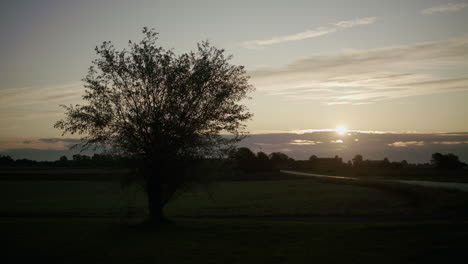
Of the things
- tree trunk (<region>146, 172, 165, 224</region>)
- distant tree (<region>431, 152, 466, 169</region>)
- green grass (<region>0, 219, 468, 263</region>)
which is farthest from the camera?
distant tree (<region>431, 152, 466, 169</region>)

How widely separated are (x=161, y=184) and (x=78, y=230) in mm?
5887

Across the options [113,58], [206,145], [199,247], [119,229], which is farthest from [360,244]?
[113,58]

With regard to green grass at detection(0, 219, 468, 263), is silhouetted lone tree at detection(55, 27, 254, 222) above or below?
above

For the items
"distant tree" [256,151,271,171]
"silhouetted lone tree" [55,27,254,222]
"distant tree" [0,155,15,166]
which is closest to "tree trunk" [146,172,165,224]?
"silhouetted lone tree" [55,27,254,222]

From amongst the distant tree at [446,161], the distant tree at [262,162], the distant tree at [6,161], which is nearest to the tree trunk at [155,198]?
the distant tree at [446,161]

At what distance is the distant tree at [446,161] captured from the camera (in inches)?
5053

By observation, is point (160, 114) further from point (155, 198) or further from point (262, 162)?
point (262, 162)

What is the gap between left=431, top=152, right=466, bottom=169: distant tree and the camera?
128350 mm

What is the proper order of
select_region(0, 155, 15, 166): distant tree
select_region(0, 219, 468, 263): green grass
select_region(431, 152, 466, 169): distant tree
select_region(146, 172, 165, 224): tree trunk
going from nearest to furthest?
select_region(0, 219, 468, 263): green grass → select_region(146, 172, 165, 224): tree trunk → select_region(431, 152, 466, 169): distant tree → select_region(0, 155, 15, 166): distant tree

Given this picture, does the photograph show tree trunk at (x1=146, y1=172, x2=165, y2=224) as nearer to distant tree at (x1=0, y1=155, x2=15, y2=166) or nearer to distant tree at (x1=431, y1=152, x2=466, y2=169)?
distant tree at (x1=431, y1=152, x2=466, y2=169)

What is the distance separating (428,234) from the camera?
1939cm

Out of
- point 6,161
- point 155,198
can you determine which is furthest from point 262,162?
point 155,198

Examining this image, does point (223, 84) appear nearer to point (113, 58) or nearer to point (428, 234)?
point (113, 58)

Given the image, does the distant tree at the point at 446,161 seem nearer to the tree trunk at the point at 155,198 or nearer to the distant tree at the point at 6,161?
the tree trunk at the point at 155,198
